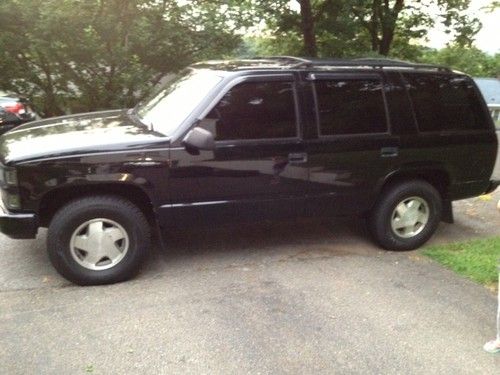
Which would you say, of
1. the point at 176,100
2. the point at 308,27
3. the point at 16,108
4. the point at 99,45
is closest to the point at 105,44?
the point at 99,45

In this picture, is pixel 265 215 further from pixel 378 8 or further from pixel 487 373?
pixel 378 8

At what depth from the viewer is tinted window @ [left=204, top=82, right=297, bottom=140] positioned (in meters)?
4.23

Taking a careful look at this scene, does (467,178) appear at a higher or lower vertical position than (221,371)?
higher

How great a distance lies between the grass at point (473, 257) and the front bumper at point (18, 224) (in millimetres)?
3641

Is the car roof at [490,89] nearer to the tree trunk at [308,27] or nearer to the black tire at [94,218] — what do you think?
the tree trunk at [308,27]

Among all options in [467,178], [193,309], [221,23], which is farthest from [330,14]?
[193,309]

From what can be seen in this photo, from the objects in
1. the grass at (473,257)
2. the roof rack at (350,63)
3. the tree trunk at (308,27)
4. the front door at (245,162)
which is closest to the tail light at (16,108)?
the roof rack at (350,63)

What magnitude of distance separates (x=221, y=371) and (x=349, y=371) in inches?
31.0

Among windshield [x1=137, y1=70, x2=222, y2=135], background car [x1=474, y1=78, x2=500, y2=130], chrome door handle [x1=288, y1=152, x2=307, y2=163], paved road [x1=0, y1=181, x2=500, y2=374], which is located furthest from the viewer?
background car [x1=474, y1=78, x2=500, y2=130]

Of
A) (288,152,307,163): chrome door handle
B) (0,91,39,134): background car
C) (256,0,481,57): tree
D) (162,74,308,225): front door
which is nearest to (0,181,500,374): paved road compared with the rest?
(162,74,308,225): front door

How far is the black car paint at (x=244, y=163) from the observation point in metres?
3.92

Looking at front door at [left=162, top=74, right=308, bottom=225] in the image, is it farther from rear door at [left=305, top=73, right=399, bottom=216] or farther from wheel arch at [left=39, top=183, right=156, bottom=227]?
wheel arch at [left=39, top=183, right=156, bottom=227]

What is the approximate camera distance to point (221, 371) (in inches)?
122

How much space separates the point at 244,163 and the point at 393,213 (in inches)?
67.6
